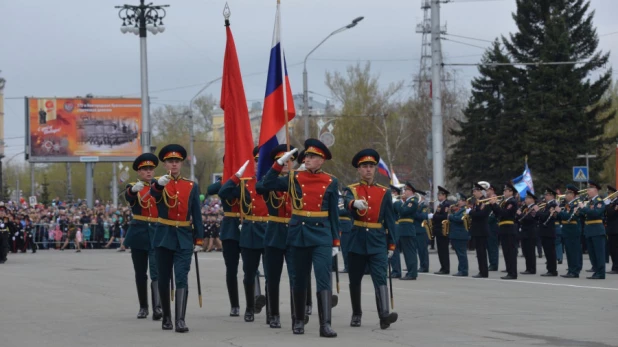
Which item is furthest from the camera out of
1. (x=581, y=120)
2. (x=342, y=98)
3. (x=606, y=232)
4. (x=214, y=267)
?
(x=342, y=98)

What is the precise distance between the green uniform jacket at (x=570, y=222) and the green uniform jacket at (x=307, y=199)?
36.4ft

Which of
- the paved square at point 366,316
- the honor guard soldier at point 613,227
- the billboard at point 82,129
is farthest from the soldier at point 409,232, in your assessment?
the billboard at point 82,129

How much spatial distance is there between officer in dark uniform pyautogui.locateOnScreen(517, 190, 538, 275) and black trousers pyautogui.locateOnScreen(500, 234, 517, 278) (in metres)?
1.35

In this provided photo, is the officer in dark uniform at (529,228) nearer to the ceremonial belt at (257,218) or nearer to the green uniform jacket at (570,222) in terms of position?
the green uniform jacket at (570,222)

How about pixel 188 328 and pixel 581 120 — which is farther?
pixel 581 120

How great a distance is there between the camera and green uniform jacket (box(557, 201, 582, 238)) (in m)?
21.1

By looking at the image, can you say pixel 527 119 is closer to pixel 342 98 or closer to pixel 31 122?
pixel 342 98

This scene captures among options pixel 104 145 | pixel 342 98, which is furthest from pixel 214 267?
pixel 342 98

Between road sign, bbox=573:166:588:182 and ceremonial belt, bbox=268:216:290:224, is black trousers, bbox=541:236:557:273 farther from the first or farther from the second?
road sign, bbox=573:166:588:182

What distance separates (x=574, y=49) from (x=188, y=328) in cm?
4154

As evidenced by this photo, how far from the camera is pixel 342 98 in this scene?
6316cm

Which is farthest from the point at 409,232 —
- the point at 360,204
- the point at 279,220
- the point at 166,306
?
the point at 166,306

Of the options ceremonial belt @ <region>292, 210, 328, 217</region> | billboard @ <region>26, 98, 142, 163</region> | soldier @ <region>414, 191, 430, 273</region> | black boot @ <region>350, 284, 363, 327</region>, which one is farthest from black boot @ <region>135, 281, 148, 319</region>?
billboard @ <region>26, 98, 142, 163</region>

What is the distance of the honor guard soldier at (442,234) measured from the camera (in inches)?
889
